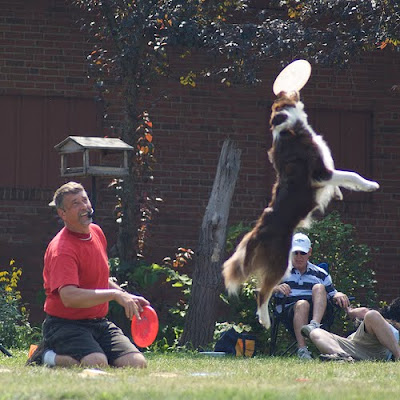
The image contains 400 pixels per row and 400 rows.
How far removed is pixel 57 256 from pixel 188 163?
623 cm

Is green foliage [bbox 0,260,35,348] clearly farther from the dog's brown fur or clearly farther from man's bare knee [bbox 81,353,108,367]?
the dog's brown fur

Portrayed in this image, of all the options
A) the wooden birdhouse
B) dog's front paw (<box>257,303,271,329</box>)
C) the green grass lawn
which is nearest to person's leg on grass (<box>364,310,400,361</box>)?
the green grass lawn

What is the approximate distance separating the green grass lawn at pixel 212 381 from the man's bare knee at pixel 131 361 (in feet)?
0.41

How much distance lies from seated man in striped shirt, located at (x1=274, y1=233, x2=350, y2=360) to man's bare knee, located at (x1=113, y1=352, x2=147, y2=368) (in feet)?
8.05

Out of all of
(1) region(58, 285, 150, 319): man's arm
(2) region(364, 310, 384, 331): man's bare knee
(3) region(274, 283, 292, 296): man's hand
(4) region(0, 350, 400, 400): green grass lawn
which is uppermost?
(1) region(58, 285, 150, 319): man's arm

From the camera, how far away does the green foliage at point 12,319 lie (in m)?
11.5

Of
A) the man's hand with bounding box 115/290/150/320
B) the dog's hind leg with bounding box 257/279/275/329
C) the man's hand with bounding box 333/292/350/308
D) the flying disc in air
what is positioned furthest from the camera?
the man's hand with bounding box 333/292/350/308

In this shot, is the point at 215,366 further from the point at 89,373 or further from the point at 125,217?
the point at 125,217

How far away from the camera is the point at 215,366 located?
28.5ft

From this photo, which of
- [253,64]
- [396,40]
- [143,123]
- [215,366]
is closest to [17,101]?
[143,123]

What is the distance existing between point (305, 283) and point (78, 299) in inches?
135

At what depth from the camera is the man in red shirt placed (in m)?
7.71

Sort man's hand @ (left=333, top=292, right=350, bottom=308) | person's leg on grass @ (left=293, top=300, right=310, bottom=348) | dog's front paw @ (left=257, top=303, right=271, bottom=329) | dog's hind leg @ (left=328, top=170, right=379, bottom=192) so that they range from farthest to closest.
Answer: man's hand @ (left=333, top=292, right=350, bottom=308) → person's leg on grass @ (left=293, top=300, right=310, bottom=348) → dog's front paw @ (left=257, top=303, right=271, bottom=329) → dog's hind leg @ (left=328, top=170, right=379, bottom=192)

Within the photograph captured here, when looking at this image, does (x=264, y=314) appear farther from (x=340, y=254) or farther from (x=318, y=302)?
(x=340, y=254)
